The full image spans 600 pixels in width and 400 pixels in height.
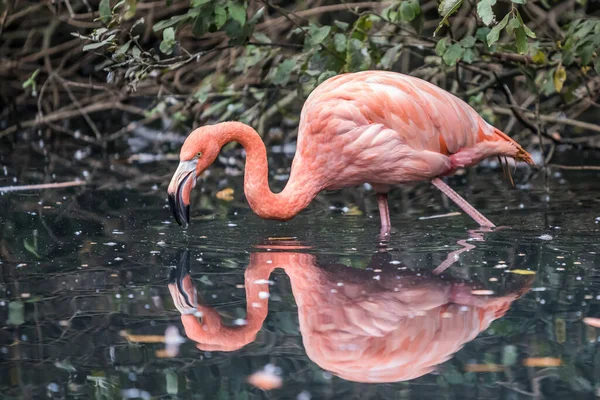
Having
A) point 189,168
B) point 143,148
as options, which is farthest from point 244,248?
point 143,148

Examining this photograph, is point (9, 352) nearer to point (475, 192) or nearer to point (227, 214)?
point (227, 214)

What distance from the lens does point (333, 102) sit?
5.42 metres

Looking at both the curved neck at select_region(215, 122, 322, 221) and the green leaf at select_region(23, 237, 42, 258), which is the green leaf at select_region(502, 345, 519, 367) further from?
the green leaf at select_region(23, 237, 42, 258)

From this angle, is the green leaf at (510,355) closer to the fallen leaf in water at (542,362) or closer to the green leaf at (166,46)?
the fallen leaf in water at (542,362)

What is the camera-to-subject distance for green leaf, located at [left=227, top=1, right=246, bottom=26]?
19.1 feet

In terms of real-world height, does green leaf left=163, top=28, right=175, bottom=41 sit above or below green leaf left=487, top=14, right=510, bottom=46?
above

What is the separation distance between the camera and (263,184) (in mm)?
5367

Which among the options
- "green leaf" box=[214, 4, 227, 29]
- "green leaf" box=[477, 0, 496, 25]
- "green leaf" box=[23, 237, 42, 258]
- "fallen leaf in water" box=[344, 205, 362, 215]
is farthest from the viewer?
"fallen leaf in water" box=[344, 205, 362, 215]

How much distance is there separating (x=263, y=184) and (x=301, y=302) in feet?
4.60

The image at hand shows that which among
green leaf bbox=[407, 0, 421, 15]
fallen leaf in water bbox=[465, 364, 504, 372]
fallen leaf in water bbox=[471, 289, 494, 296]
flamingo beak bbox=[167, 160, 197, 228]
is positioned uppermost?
green leaf bbox=[407, 0, 421, 15]

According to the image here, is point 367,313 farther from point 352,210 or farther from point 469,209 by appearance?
point 352,210

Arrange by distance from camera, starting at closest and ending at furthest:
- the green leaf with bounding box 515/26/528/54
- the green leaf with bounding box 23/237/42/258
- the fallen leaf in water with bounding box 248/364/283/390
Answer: the fallen leaf in water with bounding box 248/364/283/390 < the green leaf with bounding box 515/26/528/54 < the green leaf with bounding box 23/237/42/258

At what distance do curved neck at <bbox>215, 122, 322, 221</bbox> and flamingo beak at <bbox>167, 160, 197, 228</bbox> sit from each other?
32 centimetres

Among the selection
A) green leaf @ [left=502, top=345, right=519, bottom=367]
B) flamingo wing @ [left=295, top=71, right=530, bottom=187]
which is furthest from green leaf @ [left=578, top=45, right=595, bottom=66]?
green leaf @ [left=502, top=345, right=519, bottom=367]
